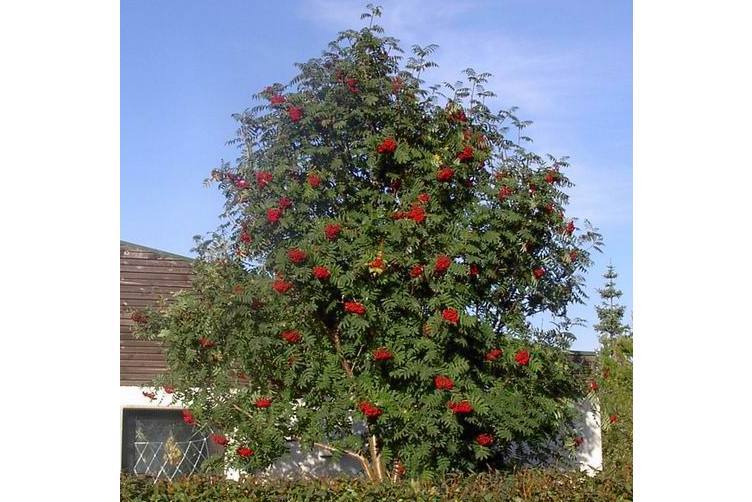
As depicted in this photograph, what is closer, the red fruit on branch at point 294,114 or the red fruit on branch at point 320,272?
the red fruit on branch at point 320,272

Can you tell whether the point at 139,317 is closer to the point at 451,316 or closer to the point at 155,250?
the point at 155,250

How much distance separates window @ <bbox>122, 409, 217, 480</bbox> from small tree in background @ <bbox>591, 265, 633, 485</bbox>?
7.22ft

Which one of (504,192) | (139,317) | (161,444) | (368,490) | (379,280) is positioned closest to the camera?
(368,490)

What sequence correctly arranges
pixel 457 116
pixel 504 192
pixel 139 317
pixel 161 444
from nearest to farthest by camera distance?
pixel 504 192
pixel 457 116
pixel 139 317
pixel 161 444

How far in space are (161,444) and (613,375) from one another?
A: 2657 millimetres

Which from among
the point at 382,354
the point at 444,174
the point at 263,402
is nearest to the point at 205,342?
the point at 263,402

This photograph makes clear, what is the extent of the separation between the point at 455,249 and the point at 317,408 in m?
1.00

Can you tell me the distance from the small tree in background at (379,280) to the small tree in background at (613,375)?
39 cm

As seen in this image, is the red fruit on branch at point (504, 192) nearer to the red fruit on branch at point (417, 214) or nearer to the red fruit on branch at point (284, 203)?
the red fruit on branch at point (417, 214)

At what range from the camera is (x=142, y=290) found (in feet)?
17.3

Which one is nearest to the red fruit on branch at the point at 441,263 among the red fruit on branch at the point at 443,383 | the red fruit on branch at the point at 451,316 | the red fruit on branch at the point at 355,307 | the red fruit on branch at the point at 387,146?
the red fruit on branch at the point at 451,316

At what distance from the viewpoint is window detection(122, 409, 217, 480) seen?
5.11 metres

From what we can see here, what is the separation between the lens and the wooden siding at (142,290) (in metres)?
5.25
